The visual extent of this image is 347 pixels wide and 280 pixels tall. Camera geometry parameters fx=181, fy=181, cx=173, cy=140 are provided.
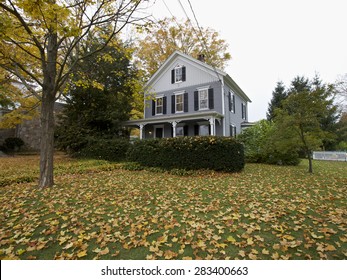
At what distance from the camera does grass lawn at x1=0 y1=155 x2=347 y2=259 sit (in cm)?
256

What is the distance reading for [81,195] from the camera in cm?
521

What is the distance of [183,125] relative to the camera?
1532 cm

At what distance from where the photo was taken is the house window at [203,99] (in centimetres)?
1429

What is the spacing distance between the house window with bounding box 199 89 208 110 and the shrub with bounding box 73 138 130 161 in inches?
252

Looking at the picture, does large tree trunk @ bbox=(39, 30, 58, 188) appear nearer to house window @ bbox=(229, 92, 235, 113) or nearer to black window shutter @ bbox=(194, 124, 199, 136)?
black window shutter @ bbox=(194, 124, 199, 136)

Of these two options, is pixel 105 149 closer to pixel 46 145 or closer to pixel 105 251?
pixel 46 145

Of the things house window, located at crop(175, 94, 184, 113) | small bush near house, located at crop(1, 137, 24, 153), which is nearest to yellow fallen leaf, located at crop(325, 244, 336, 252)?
house window, located at crop(175, 94, 184, 113)

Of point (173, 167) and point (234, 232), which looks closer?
point (234, 232)

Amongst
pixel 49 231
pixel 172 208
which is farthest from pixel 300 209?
pixel 49 231

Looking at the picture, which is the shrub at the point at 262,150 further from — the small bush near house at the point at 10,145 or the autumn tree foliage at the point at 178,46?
the small bush near house at the point at 10,145

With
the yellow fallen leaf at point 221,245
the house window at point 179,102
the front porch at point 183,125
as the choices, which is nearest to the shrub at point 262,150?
the front porch at point 183,125

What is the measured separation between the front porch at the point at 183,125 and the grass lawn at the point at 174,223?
7.66 meters

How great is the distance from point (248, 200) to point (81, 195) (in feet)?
15.1
